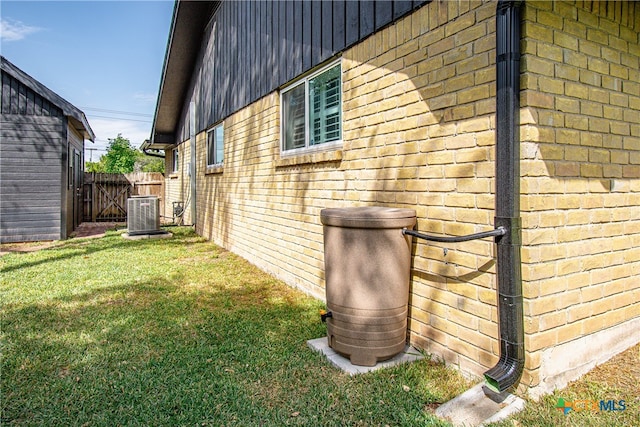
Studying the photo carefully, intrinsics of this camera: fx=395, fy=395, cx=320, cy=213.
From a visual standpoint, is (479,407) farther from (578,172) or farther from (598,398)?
(578,172)

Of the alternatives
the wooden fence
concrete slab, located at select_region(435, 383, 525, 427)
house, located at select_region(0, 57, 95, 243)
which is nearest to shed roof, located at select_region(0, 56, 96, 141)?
Result: house, located at select_region(0, 57, 95, 243)

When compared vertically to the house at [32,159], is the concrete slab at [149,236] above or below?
below

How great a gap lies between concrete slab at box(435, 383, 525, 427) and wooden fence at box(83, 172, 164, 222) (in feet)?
49.7

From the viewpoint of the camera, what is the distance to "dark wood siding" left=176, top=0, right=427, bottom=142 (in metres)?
4.06

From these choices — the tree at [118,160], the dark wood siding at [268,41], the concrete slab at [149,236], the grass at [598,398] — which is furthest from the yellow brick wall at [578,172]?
the tree at [118,160]

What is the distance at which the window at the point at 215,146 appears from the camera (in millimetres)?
9500

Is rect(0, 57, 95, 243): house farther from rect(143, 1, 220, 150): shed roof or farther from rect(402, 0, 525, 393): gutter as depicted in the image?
rect(402, 0, 525, 393): gutter

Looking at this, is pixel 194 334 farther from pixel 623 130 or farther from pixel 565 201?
pixel 623 130

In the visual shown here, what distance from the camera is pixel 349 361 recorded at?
3.08 m

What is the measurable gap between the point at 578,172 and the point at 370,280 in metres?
1.59

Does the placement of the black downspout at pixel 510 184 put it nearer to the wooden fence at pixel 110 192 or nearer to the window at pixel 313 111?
the window at pixel 313 111

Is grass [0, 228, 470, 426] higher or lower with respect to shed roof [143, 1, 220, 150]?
lower

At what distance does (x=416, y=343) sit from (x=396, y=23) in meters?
2.77

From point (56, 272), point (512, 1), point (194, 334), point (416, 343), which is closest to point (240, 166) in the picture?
A: point (56, 272)
